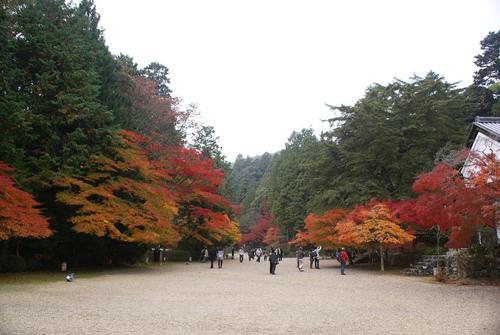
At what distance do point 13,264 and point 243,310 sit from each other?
1415 cm

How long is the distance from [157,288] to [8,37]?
44.5 ft

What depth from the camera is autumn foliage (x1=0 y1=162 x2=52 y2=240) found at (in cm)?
1433

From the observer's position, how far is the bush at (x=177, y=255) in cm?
3759

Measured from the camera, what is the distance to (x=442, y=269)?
755 inches

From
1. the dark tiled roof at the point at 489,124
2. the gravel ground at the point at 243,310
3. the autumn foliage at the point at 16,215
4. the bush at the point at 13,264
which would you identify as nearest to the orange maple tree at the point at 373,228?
the dark tiled roof at the point at 489,124

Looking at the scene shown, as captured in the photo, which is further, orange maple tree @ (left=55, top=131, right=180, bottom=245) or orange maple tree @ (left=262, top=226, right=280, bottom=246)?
orange maple tree @ (left=262, top=226, right=280, bottom=246)

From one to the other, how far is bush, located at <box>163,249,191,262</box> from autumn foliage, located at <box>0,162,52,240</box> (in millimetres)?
22767

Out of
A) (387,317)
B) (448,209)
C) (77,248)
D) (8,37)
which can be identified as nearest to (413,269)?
(448,209)

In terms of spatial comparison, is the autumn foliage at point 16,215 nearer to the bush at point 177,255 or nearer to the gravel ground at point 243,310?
the gravel ground at point 243,310

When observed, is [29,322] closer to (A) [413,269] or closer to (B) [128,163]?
(B) [128,163]

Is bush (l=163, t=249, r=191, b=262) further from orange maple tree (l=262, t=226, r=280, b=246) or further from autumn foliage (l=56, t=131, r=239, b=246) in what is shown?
orange maple tree (l=262, t=226, r=280, b=246)

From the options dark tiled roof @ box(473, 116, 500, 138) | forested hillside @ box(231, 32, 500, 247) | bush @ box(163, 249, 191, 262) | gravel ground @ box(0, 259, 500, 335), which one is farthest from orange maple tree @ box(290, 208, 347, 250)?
bush @ box(163, 249, 191, 262)

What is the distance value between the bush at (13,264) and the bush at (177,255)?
62.0 feet

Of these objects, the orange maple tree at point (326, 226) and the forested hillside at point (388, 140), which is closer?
the forested hillside at point (388, 140)
